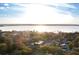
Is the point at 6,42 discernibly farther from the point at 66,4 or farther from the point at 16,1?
the point at 66,4

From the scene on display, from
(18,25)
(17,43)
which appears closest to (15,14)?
(18,25)

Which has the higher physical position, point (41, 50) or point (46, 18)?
point (46, 18)
